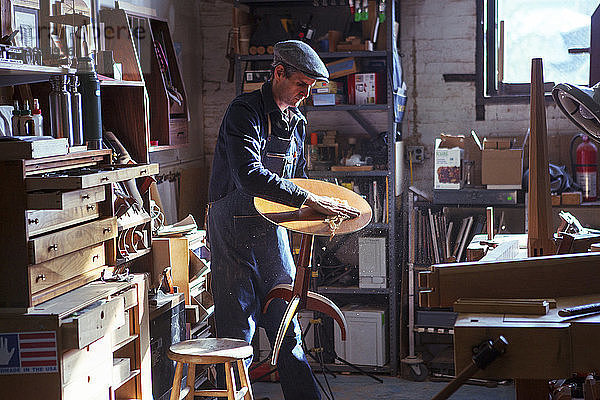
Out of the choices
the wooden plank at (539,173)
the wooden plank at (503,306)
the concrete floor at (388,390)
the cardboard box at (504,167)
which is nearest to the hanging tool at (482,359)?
the wooden plank at (503,306)

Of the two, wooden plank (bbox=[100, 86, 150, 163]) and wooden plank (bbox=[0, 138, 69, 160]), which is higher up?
wooden plank (bbox=[100, 86, 150, 163])

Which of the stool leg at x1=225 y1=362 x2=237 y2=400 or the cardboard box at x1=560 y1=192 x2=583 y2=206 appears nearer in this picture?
the stool leg at x1=225 y1=362 x2=237 y2=400

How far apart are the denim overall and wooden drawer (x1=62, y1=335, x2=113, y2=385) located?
757 mm

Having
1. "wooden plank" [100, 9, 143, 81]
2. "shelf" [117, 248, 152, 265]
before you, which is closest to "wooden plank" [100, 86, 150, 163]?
"wooden plank" [100, 9, 143, 81]

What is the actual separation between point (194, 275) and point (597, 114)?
2598mm

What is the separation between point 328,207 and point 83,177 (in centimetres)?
114

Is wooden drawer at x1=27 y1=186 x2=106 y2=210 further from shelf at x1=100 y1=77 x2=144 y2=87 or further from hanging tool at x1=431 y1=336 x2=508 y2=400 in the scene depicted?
hanging tool at x1=431 y1=336 x2=508 y2=400

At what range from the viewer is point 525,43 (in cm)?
540

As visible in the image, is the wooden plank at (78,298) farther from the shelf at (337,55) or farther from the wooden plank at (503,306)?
the shelf at (337,55)

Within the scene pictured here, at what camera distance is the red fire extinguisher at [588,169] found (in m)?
4.99

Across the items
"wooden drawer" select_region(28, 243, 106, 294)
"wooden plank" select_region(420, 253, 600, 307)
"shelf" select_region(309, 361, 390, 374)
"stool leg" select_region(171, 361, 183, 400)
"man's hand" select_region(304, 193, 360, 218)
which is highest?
"man's hand" select_region(304, 193, 360, 218)

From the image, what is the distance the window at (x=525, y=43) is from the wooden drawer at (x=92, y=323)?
128 inches

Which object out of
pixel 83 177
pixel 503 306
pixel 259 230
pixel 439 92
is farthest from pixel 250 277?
pixel 439 92

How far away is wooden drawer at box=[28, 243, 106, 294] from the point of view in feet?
9.21
